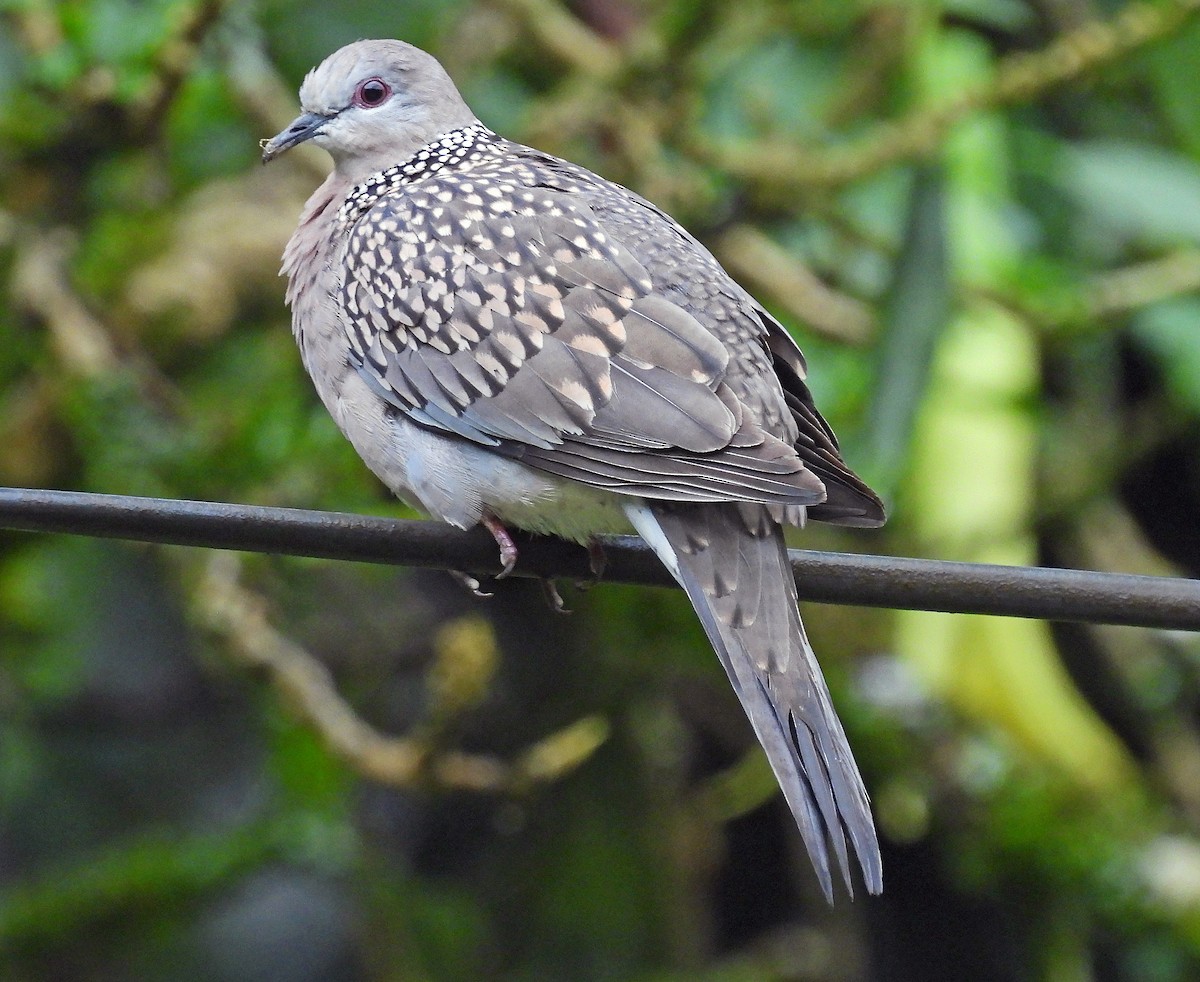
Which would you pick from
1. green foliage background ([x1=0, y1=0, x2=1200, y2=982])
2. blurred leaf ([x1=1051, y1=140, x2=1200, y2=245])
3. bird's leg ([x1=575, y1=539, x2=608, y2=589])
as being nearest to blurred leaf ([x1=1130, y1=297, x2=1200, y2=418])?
green foliage background ([x1=0, y1=0, x2=1200, y2=982])

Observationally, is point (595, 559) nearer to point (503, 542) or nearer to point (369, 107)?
point (503, 542)

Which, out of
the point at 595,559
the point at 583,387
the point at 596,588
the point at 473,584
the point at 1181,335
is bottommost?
the point at 596,588

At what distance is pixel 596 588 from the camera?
14.0ft

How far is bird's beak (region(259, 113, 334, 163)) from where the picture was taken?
2984 millimetres

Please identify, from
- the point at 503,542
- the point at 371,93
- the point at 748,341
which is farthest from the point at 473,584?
the point at 371,93

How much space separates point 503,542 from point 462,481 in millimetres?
124

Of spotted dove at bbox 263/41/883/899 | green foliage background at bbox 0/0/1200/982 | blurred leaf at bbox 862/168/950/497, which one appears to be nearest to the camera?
spotted dove at bbox 263/41/883/899

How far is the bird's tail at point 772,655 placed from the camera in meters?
2.02

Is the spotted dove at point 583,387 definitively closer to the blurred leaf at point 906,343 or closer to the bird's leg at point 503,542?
the bird's leg at point 503,542

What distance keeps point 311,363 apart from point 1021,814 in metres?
2.76

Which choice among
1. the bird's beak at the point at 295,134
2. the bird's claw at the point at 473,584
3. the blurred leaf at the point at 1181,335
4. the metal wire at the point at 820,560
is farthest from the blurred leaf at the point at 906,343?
the metal wire at the point at 820,560

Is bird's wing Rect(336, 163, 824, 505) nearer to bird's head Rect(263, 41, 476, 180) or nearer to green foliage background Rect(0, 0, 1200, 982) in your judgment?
bird's head Rect(263, 41, 476, 180)

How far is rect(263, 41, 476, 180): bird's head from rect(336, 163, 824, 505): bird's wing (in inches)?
10.1

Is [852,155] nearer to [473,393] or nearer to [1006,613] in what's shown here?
[473,393]
